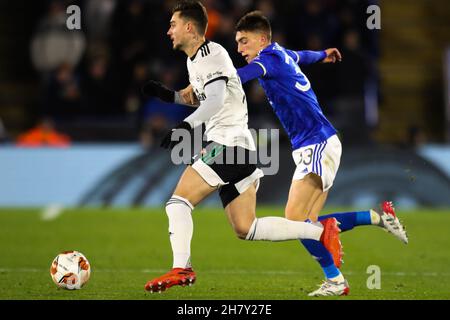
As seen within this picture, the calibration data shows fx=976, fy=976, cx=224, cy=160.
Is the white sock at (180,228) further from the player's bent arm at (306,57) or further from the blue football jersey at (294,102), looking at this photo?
the player's bent arm at (306,57)

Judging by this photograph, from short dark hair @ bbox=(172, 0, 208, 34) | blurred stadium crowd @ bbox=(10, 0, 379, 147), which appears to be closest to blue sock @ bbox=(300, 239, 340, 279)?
short dark hair @ bbox=(172, 0, 208, 34)

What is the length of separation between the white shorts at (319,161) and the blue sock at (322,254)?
427 mm

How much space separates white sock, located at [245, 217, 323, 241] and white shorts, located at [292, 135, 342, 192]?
45 cm

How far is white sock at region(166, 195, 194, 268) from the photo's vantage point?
22.2 ft

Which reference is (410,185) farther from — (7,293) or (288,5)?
(7,293)

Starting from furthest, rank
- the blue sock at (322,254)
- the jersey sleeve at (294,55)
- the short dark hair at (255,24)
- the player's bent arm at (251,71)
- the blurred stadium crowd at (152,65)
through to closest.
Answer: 1. the blurred stadium crowd at (152,65)
2. the jersey sleeve at (294,55)
3. the short dark hair at (255,24)
4. the blue sock at (322,254)
5. the player's bent arm at (251,71)

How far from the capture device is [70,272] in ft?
23.5

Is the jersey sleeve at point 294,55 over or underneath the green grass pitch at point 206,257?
over

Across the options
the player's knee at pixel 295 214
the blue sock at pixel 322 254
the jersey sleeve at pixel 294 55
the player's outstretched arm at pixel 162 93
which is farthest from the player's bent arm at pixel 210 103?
the blue sock at pixel 322 254

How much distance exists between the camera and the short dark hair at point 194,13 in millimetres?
6938

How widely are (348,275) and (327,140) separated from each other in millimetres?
1653

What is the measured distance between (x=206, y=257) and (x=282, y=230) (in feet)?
9.72

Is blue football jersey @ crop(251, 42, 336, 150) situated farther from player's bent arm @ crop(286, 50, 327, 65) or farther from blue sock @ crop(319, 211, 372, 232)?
blue sock @ crop(319, 211, 372, 232)

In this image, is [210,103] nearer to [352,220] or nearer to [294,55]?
[294,55]
